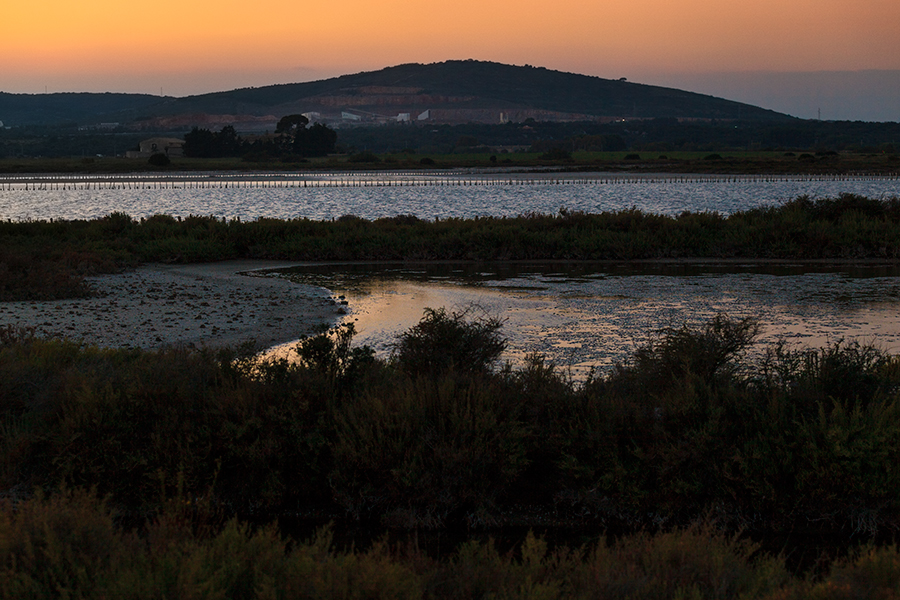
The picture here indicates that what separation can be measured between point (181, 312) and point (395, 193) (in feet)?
206

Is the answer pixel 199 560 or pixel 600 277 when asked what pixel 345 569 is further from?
pixel 600 277

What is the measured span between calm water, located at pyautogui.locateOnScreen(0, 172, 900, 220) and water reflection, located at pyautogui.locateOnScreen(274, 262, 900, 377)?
23.0 metres

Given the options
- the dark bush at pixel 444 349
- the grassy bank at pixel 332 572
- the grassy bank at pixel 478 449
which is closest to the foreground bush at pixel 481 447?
the grassy bank at pixel 478 449

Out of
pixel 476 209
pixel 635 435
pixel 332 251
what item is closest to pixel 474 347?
pixel 635 435

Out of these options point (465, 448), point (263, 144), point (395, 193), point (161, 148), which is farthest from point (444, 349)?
point (161, 148)

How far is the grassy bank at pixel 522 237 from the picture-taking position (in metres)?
25.8

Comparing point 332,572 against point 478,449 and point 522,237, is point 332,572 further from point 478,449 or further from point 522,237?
point 522,237

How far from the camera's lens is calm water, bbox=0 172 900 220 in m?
56.5

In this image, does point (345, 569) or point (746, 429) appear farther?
point (746, 429)

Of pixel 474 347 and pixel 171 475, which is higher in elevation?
pixel 474 347

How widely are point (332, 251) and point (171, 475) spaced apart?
771 inches

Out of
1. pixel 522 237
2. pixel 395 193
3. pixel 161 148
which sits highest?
pixel 161 148

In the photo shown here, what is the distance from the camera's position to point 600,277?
22312 millimetres

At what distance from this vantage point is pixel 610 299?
1838cm
